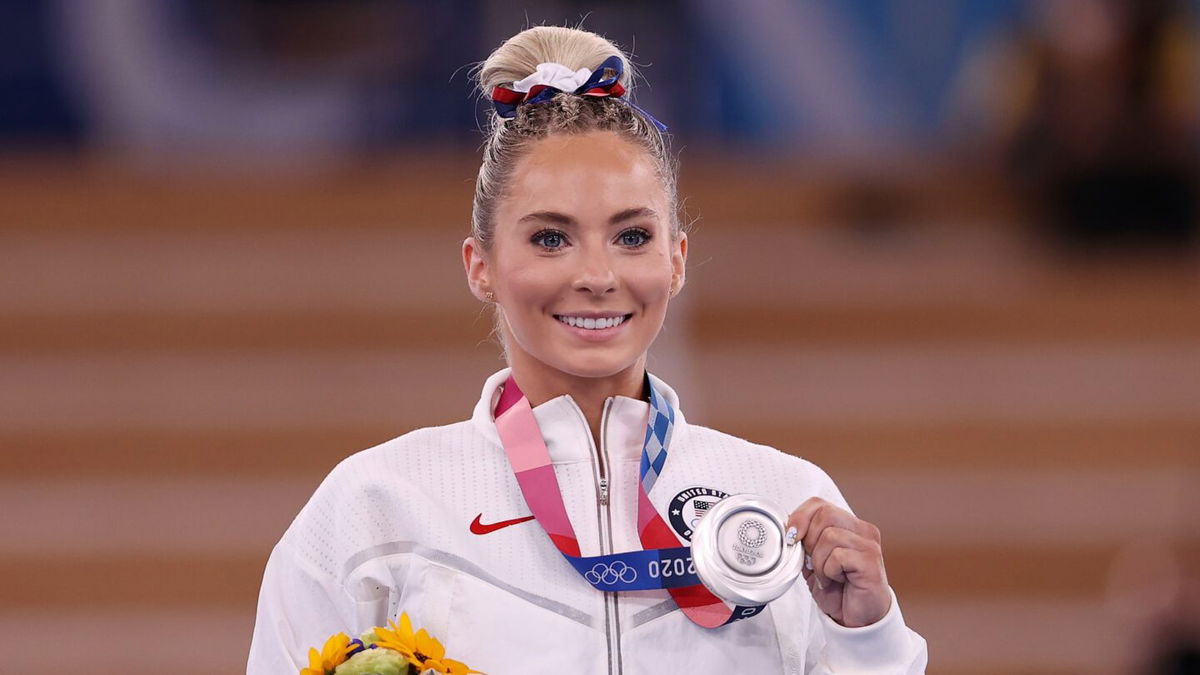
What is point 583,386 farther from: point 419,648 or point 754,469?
point 419,648

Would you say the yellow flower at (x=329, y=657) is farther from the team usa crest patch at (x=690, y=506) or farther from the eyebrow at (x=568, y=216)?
the eyebrow at (x=568, y=216)

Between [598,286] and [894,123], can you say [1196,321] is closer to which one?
[894,123]

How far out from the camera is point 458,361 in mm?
5781

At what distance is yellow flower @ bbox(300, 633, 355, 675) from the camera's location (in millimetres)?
1878

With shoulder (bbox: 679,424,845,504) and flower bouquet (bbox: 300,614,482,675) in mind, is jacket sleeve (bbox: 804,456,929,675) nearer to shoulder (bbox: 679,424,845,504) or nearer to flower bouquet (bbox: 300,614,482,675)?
shoulder (bbox: 679,424,845,504)

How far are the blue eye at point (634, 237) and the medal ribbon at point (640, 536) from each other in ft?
0.70

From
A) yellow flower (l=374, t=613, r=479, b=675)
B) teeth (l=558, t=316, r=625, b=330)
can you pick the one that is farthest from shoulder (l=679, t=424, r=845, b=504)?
yellow flower (l=374, t=613, r=479, b=675)

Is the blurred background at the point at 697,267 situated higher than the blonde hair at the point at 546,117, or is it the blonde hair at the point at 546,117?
the blurred background at the point at 697,267

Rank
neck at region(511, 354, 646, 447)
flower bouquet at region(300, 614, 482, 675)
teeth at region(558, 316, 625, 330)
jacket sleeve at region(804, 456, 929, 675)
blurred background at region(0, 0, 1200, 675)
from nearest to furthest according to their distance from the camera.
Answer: flower bouquet at region(300, 614, 482, 675)
jacket sleeve at region(804, 456, 929, 675)
teeth at region(558, 316, 625, 330)
neck at region(511, 354, 646, 447)
blurred background at region(0, 0, 1200, 675)

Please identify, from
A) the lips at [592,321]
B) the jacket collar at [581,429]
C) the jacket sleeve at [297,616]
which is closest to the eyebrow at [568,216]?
A: the lips at [592,321]

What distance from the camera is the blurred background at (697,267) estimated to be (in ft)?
18.4

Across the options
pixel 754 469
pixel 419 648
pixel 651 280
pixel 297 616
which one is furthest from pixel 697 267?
pixel 419 648

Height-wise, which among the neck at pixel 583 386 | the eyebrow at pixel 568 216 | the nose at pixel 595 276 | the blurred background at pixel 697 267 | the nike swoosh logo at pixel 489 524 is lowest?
Answer: the nike swoosh logo at pixel 489 524

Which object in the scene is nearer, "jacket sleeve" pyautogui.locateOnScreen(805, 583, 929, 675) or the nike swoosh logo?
"jacket sleeve" pyautogui.locateOnScreen(805, 583, 929, 675)
